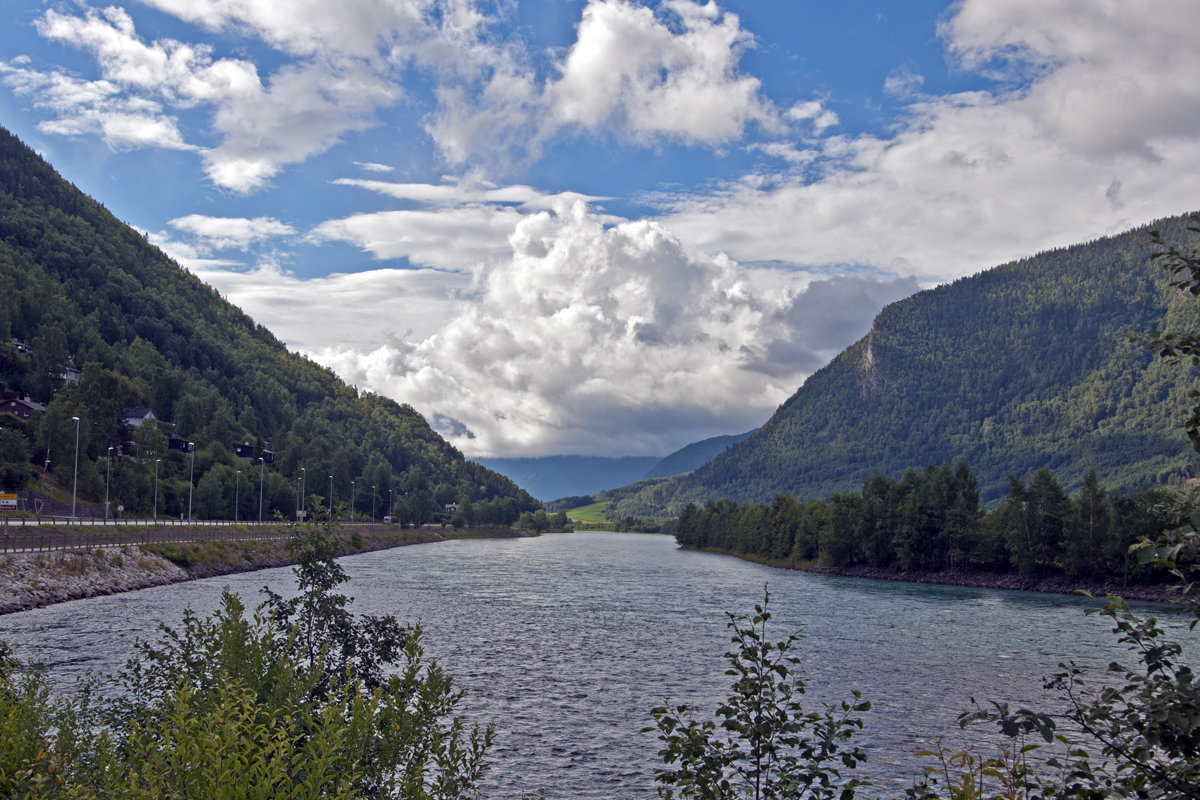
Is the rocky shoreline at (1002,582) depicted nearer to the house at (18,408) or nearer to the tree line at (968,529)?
the tree line at (968,529)

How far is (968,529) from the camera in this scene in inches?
5148

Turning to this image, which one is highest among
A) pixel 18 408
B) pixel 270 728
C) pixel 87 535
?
pixel 18 408

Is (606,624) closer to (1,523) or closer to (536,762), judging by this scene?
(536,762)

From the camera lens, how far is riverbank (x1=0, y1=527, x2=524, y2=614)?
66.2m

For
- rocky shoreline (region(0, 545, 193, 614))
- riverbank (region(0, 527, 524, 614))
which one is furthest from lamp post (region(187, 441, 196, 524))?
rocky shoreline (region(0, 545, 193, 614))

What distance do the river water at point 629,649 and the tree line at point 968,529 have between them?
16068 millimetres

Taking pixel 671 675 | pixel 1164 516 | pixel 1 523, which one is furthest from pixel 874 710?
pixel 1 523

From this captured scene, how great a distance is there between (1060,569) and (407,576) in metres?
93.5

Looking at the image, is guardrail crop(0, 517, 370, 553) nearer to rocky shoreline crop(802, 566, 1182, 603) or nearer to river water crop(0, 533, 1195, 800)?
river water crop(0, 533, 1195, 800)

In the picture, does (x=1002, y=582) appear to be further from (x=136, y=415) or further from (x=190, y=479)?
(x=136, y=415)

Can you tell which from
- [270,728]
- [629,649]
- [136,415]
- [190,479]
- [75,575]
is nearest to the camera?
[270,728]

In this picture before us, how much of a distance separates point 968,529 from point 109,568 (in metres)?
118

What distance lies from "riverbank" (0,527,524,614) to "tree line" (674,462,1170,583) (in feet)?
299

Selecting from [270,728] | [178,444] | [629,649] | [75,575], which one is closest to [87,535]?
[75,575]
